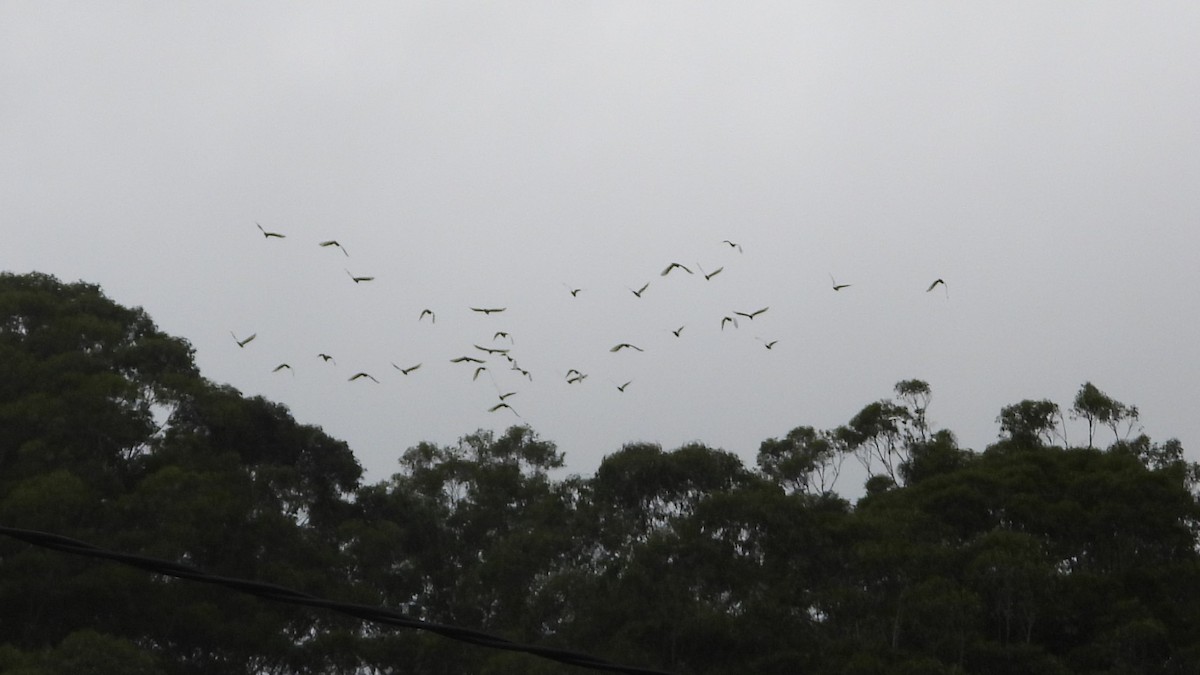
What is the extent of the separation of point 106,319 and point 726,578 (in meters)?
15.7

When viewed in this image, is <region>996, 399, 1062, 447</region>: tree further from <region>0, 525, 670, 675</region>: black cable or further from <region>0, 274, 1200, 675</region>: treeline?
<region>0, 525, 670, 675</region>: black cable

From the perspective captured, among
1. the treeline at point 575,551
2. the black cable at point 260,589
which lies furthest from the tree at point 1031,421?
the black cable at point 260,589

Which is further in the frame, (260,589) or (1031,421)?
(1031,421)

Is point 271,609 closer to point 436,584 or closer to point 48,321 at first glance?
point 436,584

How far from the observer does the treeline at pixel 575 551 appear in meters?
22.1

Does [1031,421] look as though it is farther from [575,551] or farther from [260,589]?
[260,589]

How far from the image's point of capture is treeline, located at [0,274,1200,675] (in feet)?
72.5

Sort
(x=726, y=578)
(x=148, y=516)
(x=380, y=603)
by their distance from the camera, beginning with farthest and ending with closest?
(x=380, y=603)
(x=148, y=516)
(x=726, y=578)

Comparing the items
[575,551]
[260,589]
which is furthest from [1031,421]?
[260,589]

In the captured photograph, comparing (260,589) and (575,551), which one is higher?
(575,551)

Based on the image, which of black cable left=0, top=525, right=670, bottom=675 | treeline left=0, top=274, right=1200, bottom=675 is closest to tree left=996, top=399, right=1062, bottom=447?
treeline left=0, top=274, right=1200, bottom=675

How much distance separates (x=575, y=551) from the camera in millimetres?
26844

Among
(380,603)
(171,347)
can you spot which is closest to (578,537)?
(380,603)

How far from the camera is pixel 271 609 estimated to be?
2627 cm
